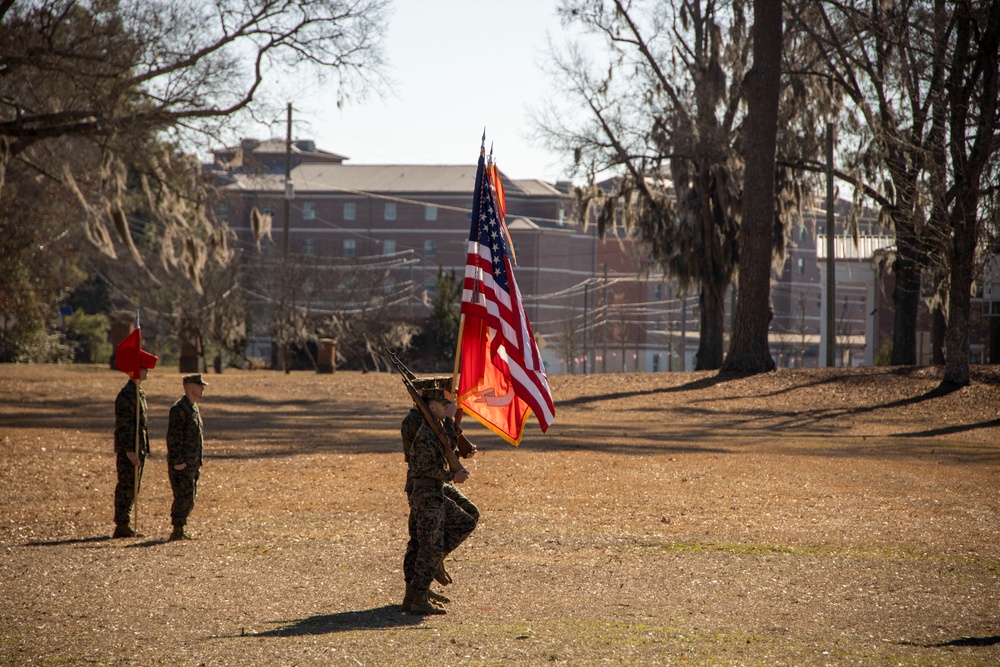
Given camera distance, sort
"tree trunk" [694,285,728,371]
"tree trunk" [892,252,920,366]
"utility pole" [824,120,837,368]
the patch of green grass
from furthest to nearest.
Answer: "tree trunk" [694,285,728,371], "utility pole" [824,120,837,368], "tree trunk" [892,252,920,366], the patch of green grass

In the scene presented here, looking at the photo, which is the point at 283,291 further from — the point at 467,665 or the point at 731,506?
the point at 467,665

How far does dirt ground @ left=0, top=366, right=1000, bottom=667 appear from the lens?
7633mm

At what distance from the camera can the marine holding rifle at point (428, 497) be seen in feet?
28.2

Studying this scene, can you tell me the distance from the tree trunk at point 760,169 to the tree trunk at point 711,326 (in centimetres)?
453

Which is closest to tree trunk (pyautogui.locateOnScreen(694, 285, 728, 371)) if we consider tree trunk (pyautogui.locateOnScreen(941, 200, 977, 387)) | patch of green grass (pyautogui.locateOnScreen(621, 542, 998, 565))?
tree trunk (pyautogui.locateOnScreen(941, 200, 977, 387))

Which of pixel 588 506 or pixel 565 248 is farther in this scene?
pixel 565 248

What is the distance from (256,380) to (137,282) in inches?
769

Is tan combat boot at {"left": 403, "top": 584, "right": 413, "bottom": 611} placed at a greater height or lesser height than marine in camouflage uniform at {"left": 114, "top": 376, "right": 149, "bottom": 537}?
lesser

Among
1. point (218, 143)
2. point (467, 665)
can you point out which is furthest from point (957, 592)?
point (218, 143)

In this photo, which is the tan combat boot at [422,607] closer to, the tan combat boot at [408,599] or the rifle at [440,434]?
the tan combat boot at [408,599]

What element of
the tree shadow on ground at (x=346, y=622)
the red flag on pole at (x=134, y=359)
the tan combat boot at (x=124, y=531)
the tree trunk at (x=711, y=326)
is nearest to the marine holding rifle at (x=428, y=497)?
the tree shadow on ground at (x=346, y=622)

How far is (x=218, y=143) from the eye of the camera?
1057 inches

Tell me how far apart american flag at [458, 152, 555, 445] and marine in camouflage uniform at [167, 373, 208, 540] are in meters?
3.65

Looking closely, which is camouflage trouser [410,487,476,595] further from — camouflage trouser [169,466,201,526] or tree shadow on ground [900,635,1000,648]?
camouflage trouser [169,466,201,526]
